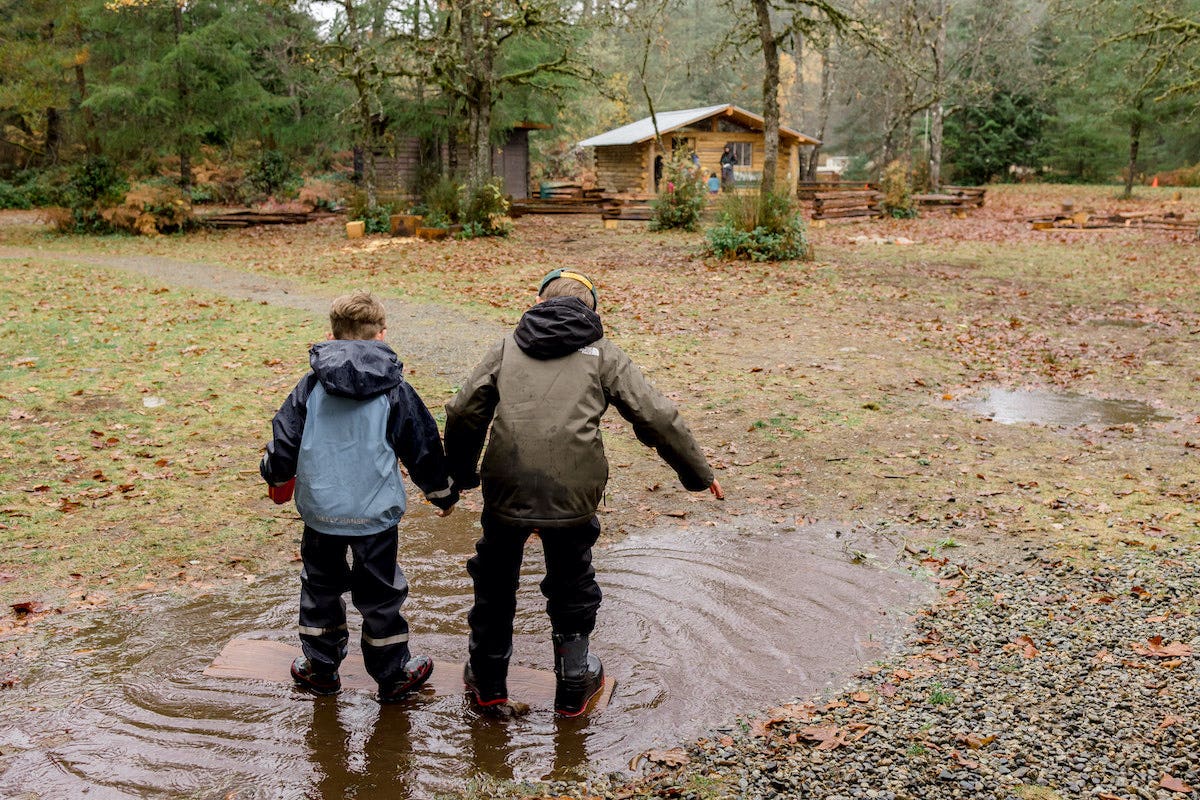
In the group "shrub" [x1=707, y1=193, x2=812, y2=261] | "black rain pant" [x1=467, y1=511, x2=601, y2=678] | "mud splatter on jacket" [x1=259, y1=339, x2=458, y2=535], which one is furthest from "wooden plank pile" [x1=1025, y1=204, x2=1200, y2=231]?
"mud splatter on jacket" [x1=259, y1=339, x2=458, y2=535]

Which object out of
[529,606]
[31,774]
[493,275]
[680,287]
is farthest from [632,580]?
[493,275]

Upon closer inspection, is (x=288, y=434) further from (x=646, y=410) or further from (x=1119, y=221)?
(x=1119, y=221)

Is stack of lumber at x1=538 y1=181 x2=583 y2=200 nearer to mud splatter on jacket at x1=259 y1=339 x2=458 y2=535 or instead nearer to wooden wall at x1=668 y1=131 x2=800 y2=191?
wooden wall at x1=668 y1=131 x2=800 y2=191

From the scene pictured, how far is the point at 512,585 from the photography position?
12.7 ft

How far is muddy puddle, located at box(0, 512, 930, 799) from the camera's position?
349 centimetres

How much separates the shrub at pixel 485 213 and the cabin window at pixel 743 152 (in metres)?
17.7

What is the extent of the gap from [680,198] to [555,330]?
22.0 meters

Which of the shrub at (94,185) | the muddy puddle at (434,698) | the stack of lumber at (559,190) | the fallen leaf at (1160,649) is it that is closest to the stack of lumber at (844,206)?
the stack of lumber at (559,190)

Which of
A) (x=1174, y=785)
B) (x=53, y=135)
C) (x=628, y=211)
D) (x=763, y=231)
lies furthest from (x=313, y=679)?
(x=53, y=135)

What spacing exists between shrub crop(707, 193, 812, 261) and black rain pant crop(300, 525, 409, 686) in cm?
1539

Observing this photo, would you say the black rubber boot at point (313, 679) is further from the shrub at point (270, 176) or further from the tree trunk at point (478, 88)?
the shrub at point (270, 176)

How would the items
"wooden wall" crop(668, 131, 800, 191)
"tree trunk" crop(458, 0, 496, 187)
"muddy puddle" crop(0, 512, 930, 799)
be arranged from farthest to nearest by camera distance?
"wooden wall" crop(668, 131, 800, 191)
"tree trunk" crop(458, 0, 496, 187)
"muddy puddle" crop(0, 512, 930, 799)

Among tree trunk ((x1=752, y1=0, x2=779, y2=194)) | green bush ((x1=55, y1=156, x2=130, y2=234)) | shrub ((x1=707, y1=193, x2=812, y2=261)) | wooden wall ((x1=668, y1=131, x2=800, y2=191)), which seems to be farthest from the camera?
wooden wall ((x1=668, y1=131, x2=800, y2=191))

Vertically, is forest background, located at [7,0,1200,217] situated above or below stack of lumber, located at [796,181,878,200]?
above
